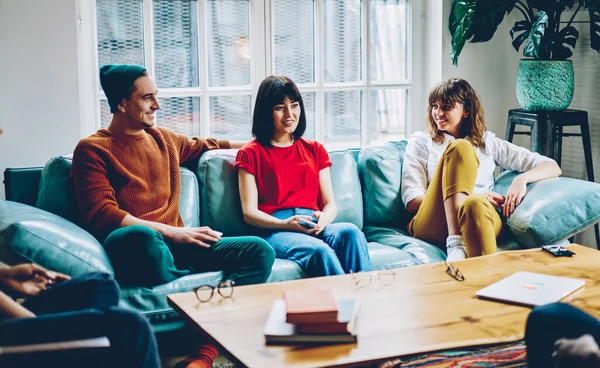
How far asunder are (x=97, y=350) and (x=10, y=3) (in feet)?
6.82

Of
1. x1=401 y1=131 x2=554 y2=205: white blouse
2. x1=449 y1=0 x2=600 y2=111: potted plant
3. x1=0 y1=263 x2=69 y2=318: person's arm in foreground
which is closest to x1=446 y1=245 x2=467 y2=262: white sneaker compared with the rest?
x1=401 y1=131 x2=554 y2=205: white blouse

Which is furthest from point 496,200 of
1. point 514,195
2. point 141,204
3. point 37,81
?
point 37,81

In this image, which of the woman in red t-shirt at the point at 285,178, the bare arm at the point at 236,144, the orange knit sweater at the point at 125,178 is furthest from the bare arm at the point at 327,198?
the orange knit sweater at the point at 125,178

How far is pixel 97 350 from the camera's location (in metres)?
1.55

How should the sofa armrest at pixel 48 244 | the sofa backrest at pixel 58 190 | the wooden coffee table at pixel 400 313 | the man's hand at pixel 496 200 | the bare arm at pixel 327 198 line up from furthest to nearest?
1. the man's hand at pixel 496 200
2. the bare arm at pixel 327 198
3. the sofa backrest at pixel 58 190
4. the sofa armrest at pixel 48 244
5. the wooden coffee table at pixel 400 313

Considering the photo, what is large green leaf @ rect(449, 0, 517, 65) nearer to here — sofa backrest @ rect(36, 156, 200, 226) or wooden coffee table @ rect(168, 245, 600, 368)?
wooden coffee table @ rect(168, 245, 600, 368)

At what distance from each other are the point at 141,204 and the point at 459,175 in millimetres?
1282

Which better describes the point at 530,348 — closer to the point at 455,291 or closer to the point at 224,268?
the point at 455,291

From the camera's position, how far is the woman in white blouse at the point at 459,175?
Result: 3100mm

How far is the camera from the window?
3650mm

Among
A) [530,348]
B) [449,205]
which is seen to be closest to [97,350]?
[530,348]

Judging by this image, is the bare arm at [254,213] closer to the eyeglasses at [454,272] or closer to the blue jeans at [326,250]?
the blue jeans at [326,250]

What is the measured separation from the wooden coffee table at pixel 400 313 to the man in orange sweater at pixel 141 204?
483 mm

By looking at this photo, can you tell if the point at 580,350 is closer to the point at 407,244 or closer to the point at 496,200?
the point at 407,244
